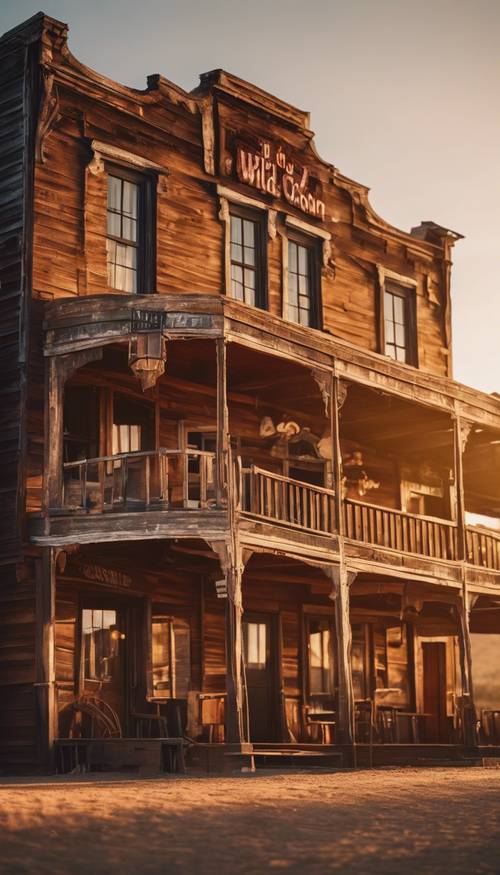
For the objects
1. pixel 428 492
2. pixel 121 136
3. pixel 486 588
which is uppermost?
pixel 121 136

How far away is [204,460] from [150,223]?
5.29m

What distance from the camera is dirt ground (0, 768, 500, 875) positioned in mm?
9742

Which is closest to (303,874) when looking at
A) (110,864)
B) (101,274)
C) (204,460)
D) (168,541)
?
(110,864)

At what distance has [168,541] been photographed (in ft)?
75.7

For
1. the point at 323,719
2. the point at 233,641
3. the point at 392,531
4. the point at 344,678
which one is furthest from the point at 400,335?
the point at 233,641

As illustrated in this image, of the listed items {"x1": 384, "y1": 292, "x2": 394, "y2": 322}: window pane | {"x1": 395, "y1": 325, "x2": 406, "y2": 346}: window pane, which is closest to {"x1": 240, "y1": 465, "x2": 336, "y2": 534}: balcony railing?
{"x1": 395, "y1": 325, "x2": 406, "y2": 346}: window pane

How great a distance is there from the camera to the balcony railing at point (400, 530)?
24891 millimetres

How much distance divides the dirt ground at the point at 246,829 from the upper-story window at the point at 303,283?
12.8 metres

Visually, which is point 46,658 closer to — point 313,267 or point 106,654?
point 106,654

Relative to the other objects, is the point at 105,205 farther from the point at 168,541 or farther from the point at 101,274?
the point at 168,541

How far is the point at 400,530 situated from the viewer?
25969 mm

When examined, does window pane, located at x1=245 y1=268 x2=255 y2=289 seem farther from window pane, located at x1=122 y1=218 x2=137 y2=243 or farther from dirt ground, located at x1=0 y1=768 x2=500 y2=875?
dirt ground, located at x1=0 y1=768 x2=500 y2=875

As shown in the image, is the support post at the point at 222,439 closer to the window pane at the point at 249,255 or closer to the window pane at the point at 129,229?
the window pane at the point at 129,229

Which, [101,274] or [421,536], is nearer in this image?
[101,274]
